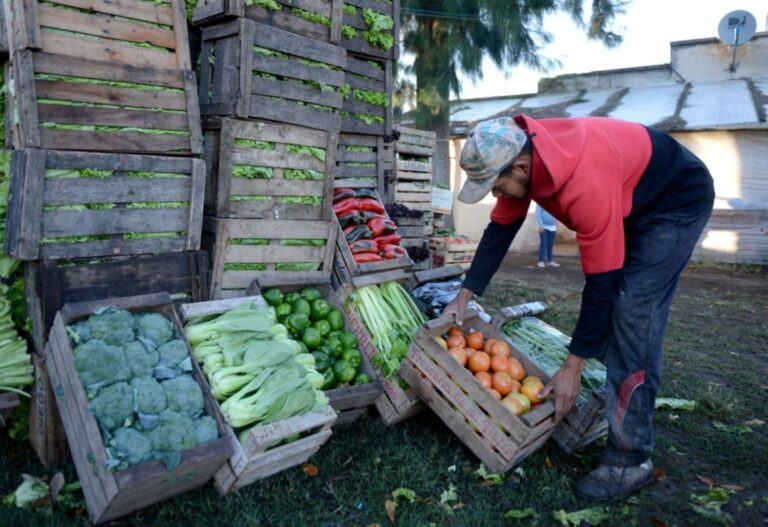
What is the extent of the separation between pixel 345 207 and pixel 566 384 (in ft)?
8.84

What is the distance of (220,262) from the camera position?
13.4ft

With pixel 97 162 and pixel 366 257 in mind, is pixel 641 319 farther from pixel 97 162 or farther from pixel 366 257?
pixel 97 162

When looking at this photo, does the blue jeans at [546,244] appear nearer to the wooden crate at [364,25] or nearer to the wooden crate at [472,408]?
the wooden crate at [364,25]

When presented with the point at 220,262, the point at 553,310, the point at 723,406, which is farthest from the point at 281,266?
the point at 553,310

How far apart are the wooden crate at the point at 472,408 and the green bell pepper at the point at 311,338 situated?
62 cm

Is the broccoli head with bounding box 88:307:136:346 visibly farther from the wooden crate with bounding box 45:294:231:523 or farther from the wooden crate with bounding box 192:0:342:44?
the wooden crate with bounding box 192:0:342:44

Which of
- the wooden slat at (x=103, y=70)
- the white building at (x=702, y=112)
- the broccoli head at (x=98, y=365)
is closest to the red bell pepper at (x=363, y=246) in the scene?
the wooden slat at (x=103, y=70)

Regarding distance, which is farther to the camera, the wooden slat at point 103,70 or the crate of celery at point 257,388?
the wooden slat at point 103,70

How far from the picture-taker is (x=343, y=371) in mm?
3744

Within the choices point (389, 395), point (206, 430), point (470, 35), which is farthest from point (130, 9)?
point (470, 35)

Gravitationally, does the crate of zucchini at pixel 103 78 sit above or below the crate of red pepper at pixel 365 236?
above

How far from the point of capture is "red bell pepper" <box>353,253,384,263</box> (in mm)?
4707

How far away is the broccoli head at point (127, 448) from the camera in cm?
246

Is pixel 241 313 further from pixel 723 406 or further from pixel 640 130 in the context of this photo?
pixel 723 406
